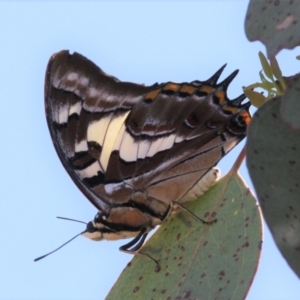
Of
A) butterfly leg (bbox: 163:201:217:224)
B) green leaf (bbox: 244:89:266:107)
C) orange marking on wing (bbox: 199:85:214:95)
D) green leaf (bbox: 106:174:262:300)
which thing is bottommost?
green leaf (bbox: 106:174:262:300)

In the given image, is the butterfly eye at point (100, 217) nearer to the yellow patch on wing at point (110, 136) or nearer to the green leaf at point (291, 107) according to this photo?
the yellow patch on wing at point (110, 136)

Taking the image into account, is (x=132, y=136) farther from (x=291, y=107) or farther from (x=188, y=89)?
(x=291, y=107)

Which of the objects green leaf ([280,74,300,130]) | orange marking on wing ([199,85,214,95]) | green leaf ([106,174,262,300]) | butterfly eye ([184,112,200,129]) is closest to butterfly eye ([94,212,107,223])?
green leaf ([106,174,262,300])

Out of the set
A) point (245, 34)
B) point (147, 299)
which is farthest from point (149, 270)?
point (245, 34)

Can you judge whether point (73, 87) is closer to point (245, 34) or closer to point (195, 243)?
point (195, 243)

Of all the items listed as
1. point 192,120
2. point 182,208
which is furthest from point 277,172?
point 192,120

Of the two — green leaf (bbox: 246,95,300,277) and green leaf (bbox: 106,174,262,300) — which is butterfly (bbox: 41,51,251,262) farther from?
green leaf (bbox: 246,95,300,277)
